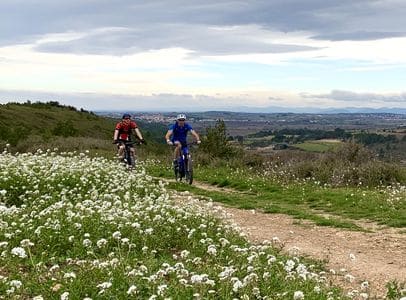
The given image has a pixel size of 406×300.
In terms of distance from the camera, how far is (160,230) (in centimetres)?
856

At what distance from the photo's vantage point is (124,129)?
19.3 metres

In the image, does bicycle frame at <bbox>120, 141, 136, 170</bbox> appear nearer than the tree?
Yes

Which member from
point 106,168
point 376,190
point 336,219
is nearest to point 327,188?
point 376,190

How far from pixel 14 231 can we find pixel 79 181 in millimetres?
6108

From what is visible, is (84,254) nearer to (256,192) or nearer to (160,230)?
(160,230)

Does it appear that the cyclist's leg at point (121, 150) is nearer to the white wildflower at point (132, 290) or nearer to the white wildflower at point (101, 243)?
the white wildflower at point (101, 243)

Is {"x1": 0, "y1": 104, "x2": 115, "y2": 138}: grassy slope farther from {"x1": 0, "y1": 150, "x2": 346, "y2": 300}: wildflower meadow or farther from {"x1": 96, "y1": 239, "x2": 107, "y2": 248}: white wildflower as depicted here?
{"x1": 96, "y1": 239, "x2": 107, "y2": 248}: white wildflower

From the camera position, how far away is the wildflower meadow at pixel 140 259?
5.62 metres

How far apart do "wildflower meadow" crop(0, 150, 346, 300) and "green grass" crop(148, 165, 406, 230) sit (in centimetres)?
405

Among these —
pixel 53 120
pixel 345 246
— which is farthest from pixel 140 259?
pixel 53 120

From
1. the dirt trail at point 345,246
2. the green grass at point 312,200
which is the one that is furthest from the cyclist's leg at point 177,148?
the dirt trail at point 345,246

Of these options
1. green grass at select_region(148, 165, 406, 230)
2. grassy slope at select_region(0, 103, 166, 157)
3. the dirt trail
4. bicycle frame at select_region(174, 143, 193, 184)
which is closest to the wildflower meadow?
the dirt trail

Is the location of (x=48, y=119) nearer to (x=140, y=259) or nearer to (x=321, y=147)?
(x=321, y=147)

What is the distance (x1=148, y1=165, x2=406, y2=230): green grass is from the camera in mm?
12961
